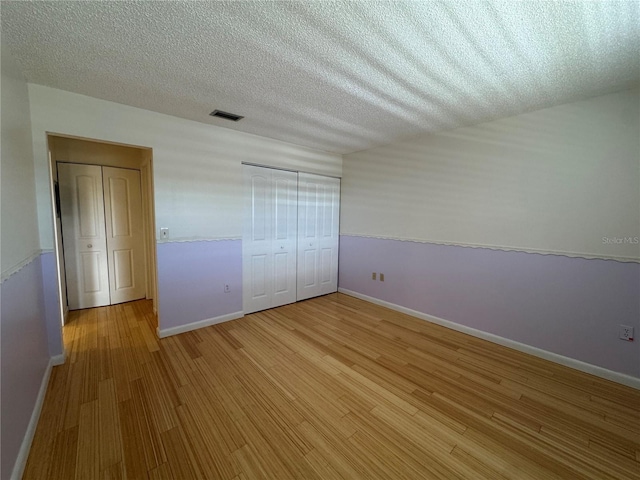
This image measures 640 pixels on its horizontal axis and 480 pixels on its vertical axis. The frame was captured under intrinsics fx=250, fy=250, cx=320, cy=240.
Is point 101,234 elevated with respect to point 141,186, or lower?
lower

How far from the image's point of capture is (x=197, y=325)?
9.49 feet

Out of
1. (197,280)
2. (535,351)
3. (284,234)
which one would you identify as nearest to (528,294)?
(535,351)

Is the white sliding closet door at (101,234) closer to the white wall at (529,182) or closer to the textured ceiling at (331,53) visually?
the textured ceiling at (331,53)

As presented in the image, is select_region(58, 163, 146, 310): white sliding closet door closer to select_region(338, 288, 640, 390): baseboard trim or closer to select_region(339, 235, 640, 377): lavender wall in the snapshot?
select_region(339, 235, 640, 377): lavender wall

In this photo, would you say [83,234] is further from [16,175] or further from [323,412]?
[323,412]

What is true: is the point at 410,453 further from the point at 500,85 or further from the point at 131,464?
the point at 500,85

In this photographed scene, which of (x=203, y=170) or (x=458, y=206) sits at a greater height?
(x=203, y=170)

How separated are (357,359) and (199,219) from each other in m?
2.24

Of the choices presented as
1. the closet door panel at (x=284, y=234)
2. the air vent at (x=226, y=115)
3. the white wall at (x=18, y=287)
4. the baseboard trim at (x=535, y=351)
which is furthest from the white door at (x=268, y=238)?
the white wall at (x=18, y=287)

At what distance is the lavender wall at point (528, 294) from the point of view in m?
2.05

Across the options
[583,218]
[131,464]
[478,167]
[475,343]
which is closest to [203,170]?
[131,464]

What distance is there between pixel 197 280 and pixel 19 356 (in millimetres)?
1528

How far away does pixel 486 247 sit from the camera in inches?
107

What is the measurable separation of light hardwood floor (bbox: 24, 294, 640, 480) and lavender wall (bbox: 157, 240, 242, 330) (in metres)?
0.33
